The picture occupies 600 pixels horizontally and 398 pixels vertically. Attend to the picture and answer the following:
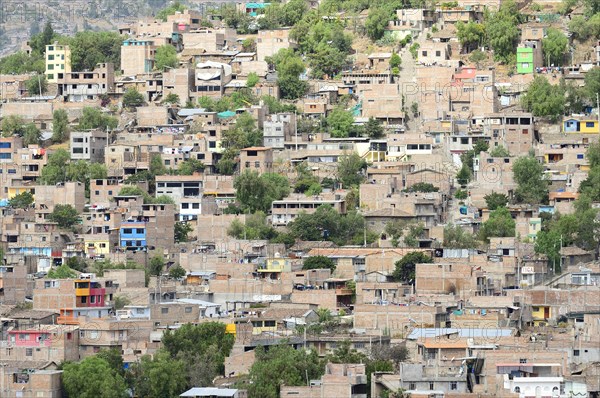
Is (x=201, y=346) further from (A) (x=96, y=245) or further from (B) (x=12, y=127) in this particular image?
(B) (x=12, y=127)

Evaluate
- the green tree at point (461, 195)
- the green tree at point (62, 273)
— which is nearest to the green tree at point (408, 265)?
the green tree at point (461, 195)

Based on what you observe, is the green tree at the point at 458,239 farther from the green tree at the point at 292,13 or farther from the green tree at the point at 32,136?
the green tree at the point at 292,13

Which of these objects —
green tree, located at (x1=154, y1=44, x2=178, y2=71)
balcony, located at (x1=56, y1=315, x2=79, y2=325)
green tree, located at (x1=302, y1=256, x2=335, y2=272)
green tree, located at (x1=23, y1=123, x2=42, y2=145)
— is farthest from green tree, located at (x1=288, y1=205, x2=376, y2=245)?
green tree, located at (x1=154, y1=44, x2=178, y2=71)

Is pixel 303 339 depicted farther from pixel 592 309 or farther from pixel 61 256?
pixel 61 256

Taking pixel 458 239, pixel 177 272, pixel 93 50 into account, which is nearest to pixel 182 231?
pixel 177 272

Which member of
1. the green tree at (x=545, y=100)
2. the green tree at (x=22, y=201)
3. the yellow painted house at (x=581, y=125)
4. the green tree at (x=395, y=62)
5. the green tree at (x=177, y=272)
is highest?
the green tree at (x=395, y=62)
